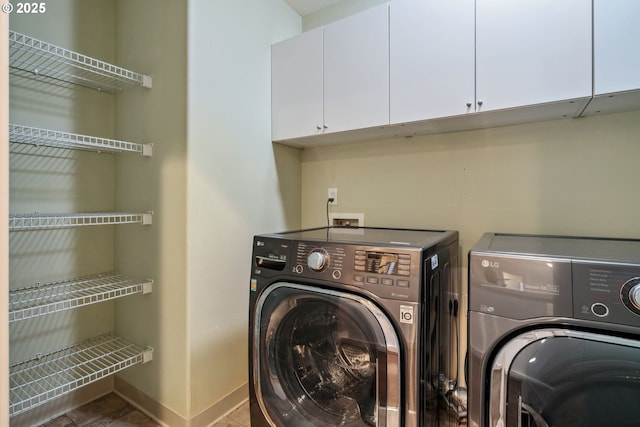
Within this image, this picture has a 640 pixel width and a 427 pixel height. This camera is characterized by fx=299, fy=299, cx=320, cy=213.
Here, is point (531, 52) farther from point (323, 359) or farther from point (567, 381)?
point (323, 359)

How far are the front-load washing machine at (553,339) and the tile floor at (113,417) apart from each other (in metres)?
1.22

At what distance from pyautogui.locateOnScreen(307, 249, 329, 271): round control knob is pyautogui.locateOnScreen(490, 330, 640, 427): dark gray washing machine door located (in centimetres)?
58

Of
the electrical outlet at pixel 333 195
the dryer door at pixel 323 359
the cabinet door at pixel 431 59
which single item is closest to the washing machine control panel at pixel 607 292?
the dryer door at pixel 323 359

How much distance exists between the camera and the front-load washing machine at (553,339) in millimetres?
717

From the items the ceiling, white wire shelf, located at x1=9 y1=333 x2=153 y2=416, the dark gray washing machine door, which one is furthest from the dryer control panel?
the ceiling

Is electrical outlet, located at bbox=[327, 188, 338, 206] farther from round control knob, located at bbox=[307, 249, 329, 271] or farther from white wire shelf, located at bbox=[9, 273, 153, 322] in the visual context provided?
white wire shelf, located at bbox=[9, 273, 153, 322]

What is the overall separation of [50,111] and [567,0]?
91.6 inches

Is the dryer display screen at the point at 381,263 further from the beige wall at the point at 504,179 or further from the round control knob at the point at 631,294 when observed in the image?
the beige wall at the point at 504,179

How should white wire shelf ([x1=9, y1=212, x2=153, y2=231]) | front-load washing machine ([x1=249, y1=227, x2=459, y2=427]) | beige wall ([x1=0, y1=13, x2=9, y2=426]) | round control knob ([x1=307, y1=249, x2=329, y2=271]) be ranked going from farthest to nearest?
white wire shelf ([x1=9, y1=212, x2=153, y2=231])
round control knob ([x1=307, y1=249, x2=329, y2=271])
front-load washing machine ([x1=249, y1=227, x2=459, y2=427])
beige wall ([x1=0, y1=13, x2=9, y2=426])

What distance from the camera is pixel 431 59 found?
1350 mm

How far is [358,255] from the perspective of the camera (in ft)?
3.34

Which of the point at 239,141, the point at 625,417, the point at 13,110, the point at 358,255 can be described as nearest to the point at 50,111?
the point at 13,110

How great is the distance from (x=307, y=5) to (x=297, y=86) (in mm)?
682

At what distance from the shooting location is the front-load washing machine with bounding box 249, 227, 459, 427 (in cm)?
93
